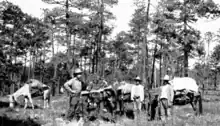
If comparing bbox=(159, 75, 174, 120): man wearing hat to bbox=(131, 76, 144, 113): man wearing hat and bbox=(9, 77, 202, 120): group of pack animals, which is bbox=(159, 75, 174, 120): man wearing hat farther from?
bbox=(131, 76, 144, 113): man wearing hat

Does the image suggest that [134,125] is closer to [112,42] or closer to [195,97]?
[195,97]

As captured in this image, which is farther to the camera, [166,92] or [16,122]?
[166,92]

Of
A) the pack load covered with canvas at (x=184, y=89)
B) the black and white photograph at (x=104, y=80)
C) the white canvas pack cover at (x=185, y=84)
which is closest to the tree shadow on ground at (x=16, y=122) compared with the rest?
the black and white photograph at (x=104, y=80)

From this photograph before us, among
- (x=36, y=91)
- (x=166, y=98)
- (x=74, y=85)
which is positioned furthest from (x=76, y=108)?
(x=36, y=91)

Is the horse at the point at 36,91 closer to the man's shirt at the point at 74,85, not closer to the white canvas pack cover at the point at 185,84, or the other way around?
the man's shirt at the point at 74,85

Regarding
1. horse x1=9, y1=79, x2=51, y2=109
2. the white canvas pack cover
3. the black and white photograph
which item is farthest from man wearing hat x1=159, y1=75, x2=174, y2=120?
horse x1=9, y1=79, x2=51, y2=109

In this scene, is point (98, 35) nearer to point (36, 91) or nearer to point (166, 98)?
point (36, 91)

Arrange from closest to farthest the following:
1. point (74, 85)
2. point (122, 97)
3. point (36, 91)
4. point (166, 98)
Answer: point (74, 85), point (166, 98), point (122, 97), point (36, 91)

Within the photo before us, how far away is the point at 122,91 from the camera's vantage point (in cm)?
1461

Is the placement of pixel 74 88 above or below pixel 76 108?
above

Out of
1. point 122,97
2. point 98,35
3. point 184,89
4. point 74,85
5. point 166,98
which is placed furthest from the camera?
point 98,35

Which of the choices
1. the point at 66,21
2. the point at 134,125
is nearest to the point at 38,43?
the point at 66,21

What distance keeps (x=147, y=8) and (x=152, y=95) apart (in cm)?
1363

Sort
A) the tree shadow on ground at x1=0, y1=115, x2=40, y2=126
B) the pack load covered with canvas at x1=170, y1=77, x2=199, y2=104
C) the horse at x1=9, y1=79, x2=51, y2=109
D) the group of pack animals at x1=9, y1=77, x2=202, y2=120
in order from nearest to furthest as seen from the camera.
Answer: the tree shadow on ground at x1=0, y1=115, x2=40, y2=126 → the group of pack animals at x1=9, y1=77, x2=202, y2=120 → the horse at x1=9, y1=79, x2=51, y2=109 → the pack load covered with canvas at x1=170, y1=77, x2=199, y2=104
